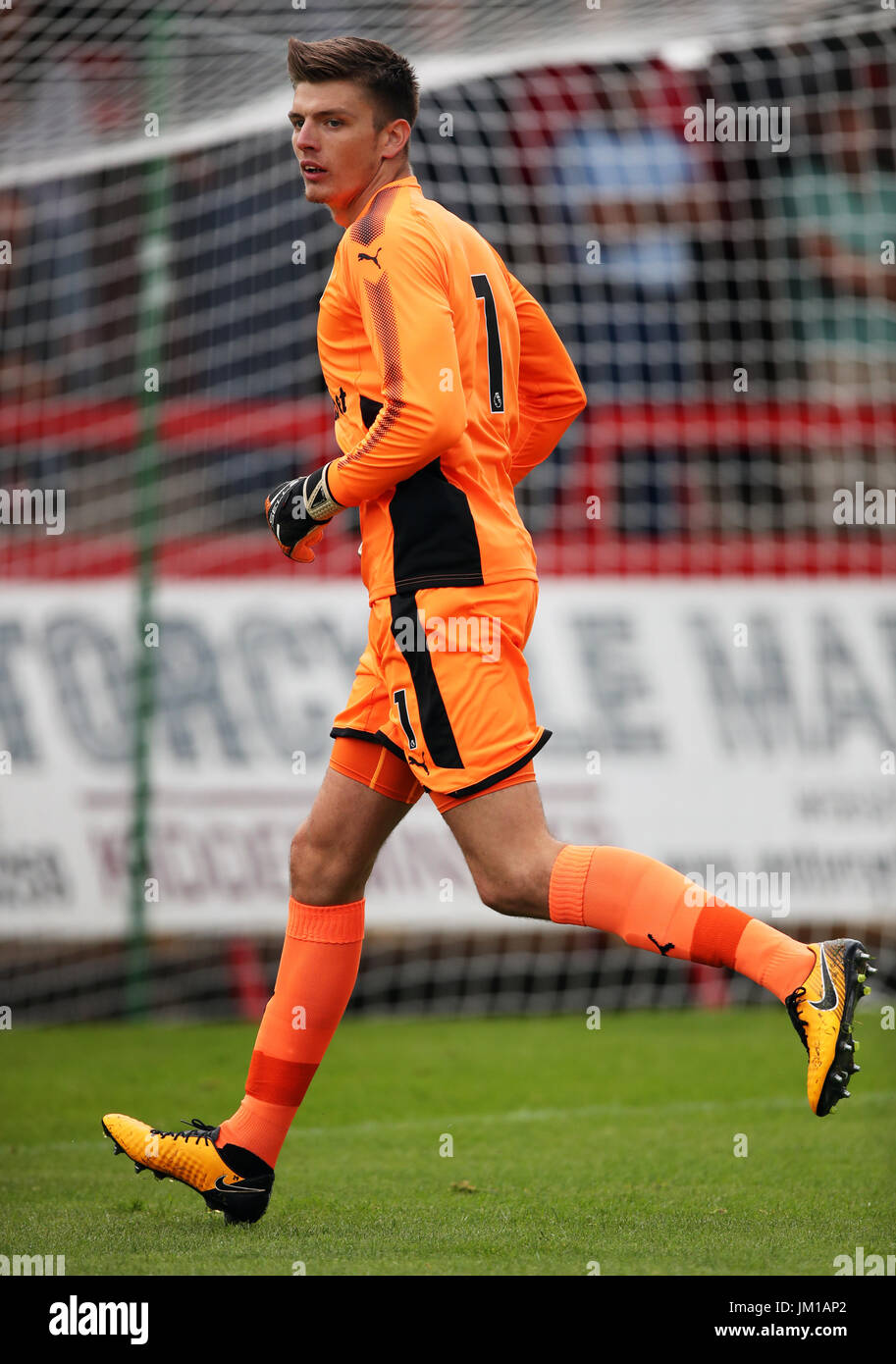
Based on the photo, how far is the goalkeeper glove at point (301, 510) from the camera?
10.5ft

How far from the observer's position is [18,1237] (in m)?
3.32

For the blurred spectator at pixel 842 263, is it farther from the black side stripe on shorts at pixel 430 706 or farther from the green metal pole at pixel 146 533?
the black side stripe on shorts at pixel 430 706

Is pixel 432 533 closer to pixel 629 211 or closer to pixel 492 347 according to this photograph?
pixel 492 347

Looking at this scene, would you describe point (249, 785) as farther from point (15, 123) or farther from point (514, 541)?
point (514, 541)

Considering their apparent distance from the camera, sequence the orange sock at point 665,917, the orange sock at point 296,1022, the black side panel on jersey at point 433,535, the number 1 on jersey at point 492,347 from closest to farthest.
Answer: the orange sock at point 665,917
the black side panel on jersey at point 433,535
the number 1 on jersey at point 492,347
the orange sock at point 296,1022

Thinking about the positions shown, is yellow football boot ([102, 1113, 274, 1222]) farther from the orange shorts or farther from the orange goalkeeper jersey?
the orange goalkeeper jersey

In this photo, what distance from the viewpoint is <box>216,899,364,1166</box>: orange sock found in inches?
134

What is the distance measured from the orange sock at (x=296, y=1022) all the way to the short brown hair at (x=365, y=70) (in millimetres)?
1612

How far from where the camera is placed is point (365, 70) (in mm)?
3219

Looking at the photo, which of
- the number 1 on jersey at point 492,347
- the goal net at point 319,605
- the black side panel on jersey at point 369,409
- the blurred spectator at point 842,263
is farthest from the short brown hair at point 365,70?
the blurred spectator at point 842,263

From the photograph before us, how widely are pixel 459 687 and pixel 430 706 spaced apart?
67 mm

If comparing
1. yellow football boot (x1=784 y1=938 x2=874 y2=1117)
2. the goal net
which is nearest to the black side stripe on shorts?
yellow football boot (x1=784 y1=938 x2=874 y2=1117)

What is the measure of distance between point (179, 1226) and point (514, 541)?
1.57m

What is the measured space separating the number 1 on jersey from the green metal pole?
11.8 feet
